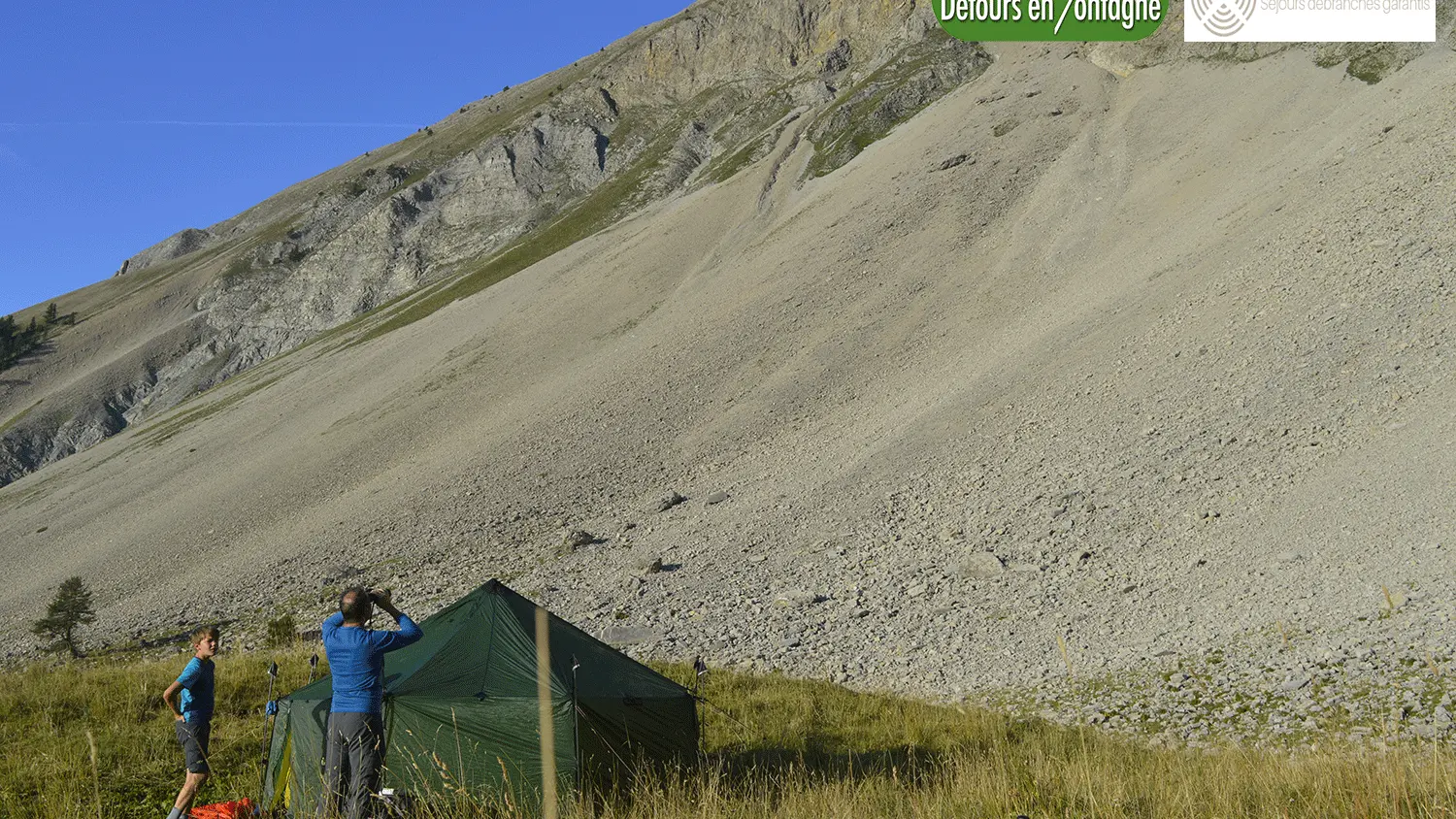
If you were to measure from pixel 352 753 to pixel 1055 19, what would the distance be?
78536 millimetres

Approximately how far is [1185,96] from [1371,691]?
51.7m

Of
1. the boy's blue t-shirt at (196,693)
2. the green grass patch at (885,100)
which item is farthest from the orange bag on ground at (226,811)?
the green grass patch at (885,100)

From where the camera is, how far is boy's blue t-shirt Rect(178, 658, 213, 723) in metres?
9.83

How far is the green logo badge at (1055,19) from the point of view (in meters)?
66.6

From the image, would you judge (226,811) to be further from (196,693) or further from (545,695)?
(545,695)

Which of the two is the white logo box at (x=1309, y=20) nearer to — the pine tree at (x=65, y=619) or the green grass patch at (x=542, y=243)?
the green grass patch at (x=542, y=243)

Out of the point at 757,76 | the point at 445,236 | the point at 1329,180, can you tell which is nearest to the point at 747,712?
the point at 1329,180

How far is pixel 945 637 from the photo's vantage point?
19125 mm

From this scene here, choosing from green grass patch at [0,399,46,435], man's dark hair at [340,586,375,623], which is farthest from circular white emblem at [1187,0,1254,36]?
green grass patch at [0,399,46,435]

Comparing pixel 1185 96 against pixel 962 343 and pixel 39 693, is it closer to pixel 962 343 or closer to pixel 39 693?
pixel 962 343

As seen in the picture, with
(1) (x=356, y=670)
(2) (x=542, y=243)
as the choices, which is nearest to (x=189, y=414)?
(2) (x=542, y=243)

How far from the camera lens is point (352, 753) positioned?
309 inches

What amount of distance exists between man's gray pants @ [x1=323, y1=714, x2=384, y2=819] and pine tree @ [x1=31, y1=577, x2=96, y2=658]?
24.1 metres

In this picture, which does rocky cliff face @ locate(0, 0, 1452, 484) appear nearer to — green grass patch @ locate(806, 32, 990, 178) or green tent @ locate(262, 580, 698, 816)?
green grass patch @ locate(806, 32, 990, 178)
